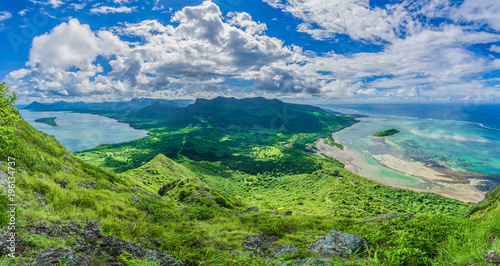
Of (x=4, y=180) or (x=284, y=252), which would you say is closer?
(x=284, y=252)

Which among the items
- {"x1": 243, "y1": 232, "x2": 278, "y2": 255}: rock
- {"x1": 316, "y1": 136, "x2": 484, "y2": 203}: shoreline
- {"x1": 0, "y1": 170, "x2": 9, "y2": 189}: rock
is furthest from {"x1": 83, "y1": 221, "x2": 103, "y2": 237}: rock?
{"x1": 316, "y1": 136, "x2": 484, "y2": 203}: shoreline

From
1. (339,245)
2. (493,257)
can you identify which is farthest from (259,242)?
(493,257)

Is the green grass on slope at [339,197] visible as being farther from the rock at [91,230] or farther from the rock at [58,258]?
the rock at [58,258]

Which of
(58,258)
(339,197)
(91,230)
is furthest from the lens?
(339,197)

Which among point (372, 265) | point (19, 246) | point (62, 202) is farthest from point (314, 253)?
point (62, 202)

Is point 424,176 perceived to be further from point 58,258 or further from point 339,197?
point 58,258

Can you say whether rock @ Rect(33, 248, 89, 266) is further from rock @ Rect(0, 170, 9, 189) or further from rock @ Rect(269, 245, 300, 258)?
rock @ Rect(0, 170, 9, 189)
